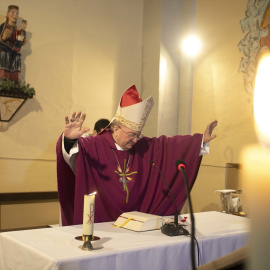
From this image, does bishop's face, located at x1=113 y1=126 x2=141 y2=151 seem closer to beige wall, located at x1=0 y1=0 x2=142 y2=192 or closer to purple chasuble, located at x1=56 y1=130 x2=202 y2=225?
purple chasuble, located at x1=56 y1=130 x2=202 y2=225

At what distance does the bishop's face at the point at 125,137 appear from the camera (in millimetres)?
4098

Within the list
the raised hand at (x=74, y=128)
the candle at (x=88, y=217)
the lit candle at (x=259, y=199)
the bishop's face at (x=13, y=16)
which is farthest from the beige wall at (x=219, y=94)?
the lit candle at (x=259, y=199)

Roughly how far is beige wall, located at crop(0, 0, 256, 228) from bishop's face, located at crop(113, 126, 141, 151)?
285cm

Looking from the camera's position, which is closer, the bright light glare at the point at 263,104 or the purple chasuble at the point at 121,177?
the bright light glare at the point at 263,104

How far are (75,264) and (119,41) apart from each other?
6.51 m

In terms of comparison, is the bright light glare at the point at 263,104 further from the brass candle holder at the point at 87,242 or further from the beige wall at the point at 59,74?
the beige wall at the point at 59,74

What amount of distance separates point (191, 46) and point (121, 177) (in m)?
4.35

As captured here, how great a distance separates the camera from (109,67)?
8.05 meters

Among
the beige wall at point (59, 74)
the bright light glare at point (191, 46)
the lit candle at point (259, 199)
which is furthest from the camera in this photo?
the bright light glare at point (191, 46)

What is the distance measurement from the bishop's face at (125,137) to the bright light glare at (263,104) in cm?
335

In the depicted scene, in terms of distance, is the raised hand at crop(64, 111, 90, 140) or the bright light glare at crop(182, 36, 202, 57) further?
the bright light glare at crop(182, 36, 202, 57)

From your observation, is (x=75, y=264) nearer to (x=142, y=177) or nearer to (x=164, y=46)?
(x=142, y=177)

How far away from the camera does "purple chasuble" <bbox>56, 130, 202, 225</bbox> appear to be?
3.87 meters

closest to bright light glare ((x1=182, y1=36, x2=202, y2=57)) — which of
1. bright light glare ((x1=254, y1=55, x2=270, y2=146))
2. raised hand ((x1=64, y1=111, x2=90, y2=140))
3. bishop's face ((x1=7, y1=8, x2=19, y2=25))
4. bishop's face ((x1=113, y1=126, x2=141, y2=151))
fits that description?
bishop's face ((x1=7, y1=8, x2=19, y2=25))
